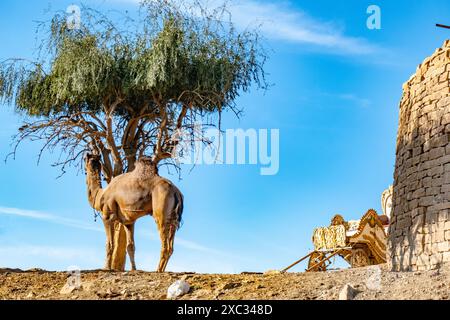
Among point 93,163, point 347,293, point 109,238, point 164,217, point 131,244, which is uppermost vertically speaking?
point 93,163

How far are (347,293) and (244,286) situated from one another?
2378 millimetres

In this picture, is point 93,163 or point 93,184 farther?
point 93,163

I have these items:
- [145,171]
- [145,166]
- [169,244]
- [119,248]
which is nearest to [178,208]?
[169,244]

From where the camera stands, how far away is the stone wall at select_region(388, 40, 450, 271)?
47.6ft

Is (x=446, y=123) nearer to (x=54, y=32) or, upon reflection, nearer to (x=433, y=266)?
(x=433, y=266)

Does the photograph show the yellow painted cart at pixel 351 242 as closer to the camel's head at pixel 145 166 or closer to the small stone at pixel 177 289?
the camel's head at pixel 145 166

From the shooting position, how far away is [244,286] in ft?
43.1

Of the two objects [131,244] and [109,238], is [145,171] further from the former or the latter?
[109,238]

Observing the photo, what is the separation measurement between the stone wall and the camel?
17.5ft

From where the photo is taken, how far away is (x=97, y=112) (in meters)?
23.7

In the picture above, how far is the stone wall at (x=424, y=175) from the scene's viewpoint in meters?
14.5

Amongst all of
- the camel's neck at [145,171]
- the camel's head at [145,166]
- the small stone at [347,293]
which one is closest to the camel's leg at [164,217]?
the camel's neck at [145,171]
